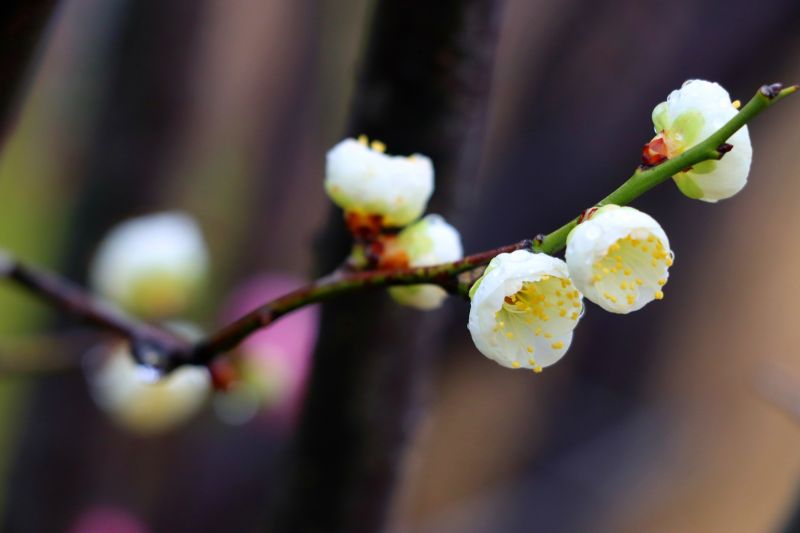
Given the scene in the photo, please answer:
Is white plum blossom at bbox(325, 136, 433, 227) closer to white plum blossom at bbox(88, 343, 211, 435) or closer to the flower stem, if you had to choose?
the flower stem

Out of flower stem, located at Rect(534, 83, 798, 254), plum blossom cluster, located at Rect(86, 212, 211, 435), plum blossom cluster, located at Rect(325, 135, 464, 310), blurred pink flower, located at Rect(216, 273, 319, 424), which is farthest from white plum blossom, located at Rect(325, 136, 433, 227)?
plum blossom cluster, located at Rect(86, 212, 211, 435)

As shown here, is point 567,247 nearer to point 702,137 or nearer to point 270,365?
point 702,137

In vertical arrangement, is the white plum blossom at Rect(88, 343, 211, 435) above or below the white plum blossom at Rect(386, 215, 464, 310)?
below

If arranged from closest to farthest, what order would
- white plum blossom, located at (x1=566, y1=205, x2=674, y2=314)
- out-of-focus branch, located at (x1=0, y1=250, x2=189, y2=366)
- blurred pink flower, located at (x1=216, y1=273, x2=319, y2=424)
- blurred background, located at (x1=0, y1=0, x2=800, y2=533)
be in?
white plum blossom, located at (x1=566, y1=205, x2=674, y2=314), out-of-focus branch, located at (x1=0, y1=250, x2=189, y2=366), blurred pink flower, located at (x1=216, y1=273, x2=319, y2=424), blurred background, located at (x1=0, y1=0, x2=800, y2=533)

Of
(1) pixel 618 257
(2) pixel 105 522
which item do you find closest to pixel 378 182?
(1) pixel 618 257

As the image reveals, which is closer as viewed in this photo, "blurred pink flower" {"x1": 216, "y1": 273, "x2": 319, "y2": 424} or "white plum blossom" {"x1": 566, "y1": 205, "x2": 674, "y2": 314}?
"white plum blossom" {"x1": 566, "y1": 205, "x2": 674, "y2": 314}
